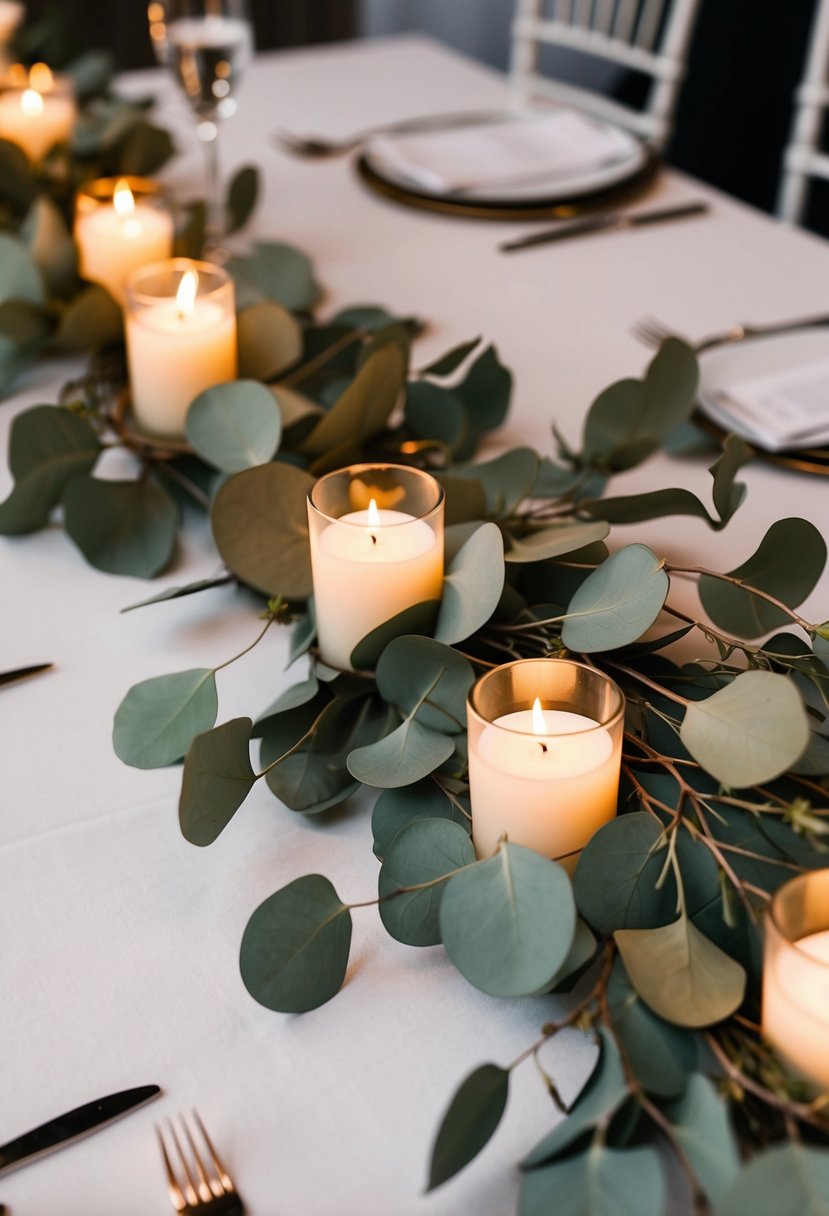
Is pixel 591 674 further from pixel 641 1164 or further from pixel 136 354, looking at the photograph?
pixel 136 354

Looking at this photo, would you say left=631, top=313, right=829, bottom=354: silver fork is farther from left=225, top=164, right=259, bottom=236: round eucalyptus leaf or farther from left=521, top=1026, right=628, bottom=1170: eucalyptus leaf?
left=521, top=1026, right=628, bottom=1170: eucalyptus leaf

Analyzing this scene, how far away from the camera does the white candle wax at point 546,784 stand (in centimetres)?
56

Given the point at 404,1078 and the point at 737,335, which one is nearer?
the point at 404,1078

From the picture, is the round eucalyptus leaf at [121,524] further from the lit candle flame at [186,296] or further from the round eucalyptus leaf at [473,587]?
the round eucalyptus leaf at [473,587]

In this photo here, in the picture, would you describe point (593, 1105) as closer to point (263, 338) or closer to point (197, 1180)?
point (197, 1180)

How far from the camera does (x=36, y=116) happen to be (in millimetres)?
1477

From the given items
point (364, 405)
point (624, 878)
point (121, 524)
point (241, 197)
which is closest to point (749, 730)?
point (624, 878)

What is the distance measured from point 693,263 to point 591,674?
3.09ft

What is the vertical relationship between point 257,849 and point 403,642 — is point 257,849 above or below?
below

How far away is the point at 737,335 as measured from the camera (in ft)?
3.84

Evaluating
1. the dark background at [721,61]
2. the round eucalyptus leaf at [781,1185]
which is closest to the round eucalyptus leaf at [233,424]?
the round eucalyptus leaf at [781,1185]

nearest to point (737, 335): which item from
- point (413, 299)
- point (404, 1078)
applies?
point (413, 299)

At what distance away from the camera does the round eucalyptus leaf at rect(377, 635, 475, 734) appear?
0.65m

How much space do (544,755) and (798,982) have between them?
5.8 inches
